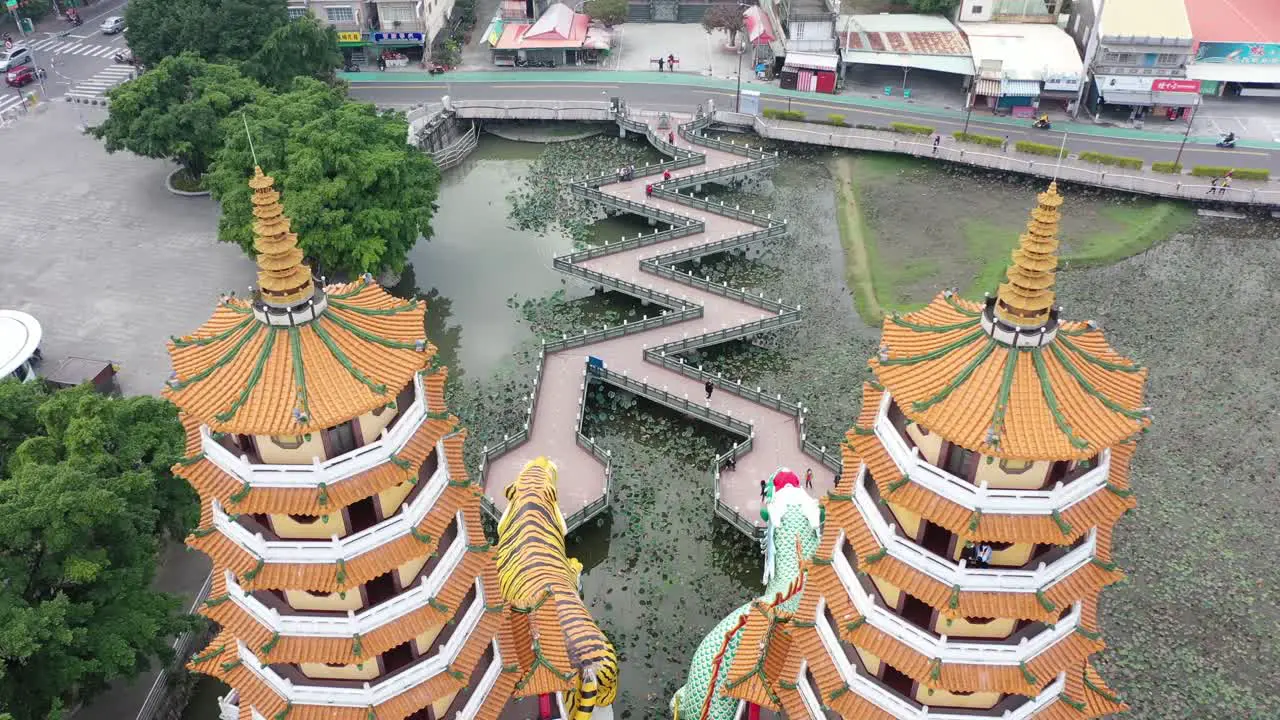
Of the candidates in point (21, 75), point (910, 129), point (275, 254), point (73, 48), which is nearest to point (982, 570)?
point (275, 254)

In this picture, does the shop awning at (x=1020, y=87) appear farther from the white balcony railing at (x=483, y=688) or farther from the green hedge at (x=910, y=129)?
the white balcony railing at (x=483, y=688)

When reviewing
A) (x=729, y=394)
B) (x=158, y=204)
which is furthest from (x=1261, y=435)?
(x=158, y=204)

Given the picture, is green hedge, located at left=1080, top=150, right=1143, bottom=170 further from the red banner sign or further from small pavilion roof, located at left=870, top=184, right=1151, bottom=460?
small pavilion roof, located at left=870, top=184, right=1151, bottom=460

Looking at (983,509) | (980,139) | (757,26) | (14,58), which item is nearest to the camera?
(983,509)

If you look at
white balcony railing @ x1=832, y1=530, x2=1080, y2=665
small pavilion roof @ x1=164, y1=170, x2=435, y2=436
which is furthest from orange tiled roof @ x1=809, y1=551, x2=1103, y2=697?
small pavilion roof @ x1=164, y1=170, x2=435, y2=436

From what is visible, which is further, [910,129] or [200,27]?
[910,129]

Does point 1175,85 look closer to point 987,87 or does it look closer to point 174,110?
point 987,87

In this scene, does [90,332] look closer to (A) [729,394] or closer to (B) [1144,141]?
(A) [729,394]
